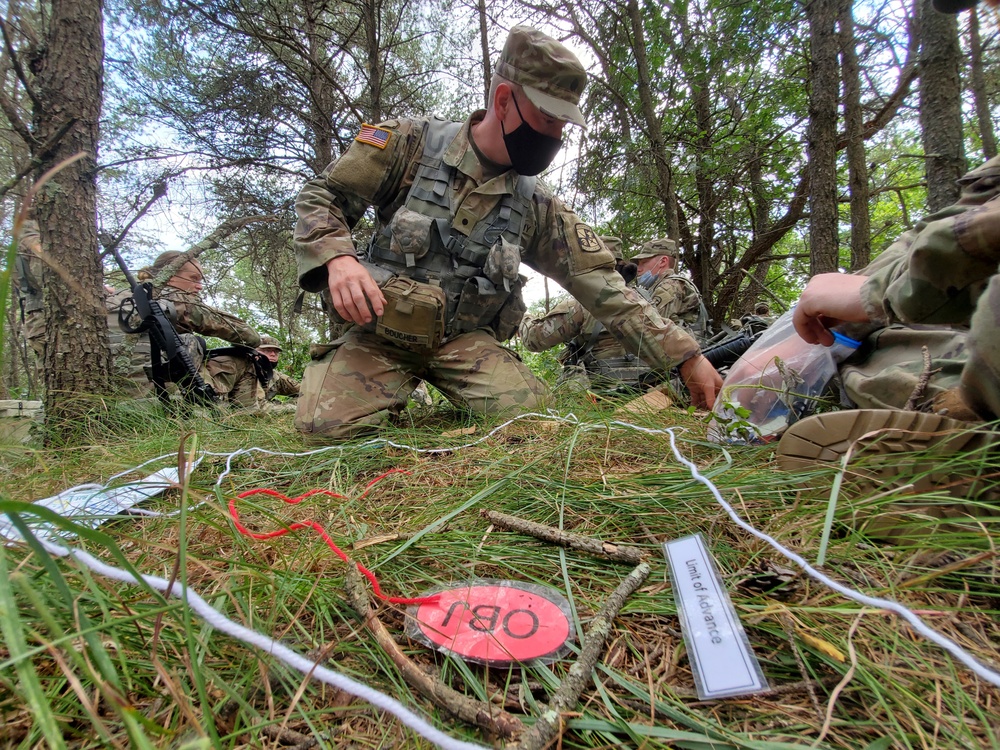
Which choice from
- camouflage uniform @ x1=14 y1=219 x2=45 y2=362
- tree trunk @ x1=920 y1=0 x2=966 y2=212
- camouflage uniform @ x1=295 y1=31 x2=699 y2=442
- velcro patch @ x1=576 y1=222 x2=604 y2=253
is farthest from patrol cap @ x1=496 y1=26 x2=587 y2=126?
camouflage uniform @ x1=14 y1=219 x2=45 y2=362

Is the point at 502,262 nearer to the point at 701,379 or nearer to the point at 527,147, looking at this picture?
the point at 527,147

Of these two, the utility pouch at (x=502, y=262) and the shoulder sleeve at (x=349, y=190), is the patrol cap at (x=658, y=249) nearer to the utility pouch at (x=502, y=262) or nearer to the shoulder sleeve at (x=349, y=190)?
the utility pouch at (x=502, y=262)

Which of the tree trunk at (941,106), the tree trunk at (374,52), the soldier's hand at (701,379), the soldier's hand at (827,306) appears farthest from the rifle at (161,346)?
the tree trunk at (941,106)

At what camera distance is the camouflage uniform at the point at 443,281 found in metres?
2.28

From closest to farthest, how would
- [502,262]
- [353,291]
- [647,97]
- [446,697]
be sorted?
[446,697]
[353,291]
[502,262]
[647,97]

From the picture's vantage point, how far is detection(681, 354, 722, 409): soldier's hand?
7.33 ft

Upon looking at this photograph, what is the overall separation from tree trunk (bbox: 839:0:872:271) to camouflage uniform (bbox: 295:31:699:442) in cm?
272

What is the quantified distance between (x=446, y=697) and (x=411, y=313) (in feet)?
5.76

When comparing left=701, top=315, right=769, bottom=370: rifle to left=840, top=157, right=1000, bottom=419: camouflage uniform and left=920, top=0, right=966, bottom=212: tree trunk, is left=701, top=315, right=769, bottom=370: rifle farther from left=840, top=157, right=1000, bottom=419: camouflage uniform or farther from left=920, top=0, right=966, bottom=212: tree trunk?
left=920, top=0, right=966, bottom=212: tree trunk

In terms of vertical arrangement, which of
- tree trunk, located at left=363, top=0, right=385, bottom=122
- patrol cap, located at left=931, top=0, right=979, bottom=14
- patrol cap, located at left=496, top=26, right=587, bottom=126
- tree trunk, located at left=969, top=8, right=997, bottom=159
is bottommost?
patrol cap, located at left=931, top=0, right=979, bottom=14

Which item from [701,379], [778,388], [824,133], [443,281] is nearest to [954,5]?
[778,388]

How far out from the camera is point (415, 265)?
2.38 m

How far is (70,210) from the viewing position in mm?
2695

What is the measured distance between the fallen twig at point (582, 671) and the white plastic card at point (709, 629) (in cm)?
8
